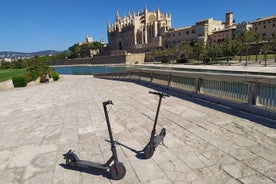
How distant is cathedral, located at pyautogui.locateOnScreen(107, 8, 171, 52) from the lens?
10675cm

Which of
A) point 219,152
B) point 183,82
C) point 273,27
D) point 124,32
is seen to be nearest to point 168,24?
point 124,32

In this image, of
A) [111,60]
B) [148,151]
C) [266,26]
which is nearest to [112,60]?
[111,60]

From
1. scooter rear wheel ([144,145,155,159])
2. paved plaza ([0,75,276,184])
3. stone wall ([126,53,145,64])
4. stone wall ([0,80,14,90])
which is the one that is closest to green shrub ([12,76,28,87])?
stone wall ([0,80,14,90])

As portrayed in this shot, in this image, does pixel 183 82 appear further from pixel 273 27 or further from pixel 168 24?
pixel 168 24

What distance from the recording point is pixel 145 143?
4.72 meters

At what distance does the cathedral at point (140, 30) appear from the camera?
10675 centimetres

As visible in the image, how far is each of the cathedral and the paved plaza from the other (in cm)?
9967

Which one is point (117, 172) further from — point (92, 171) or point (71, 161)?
point (71, 161)

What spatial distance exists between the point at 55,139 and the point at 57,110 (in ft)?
11.8

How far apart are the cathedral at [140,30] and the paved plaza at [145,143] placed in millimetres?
99666

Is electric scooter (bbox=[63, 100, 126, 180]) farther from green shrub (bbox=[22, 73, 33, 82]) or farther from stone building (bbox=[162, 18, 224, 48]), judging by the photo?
stone building (bbox=[162, 18, 224, 48])

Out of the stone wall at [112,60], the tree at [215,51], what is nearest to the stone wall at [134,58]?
the stone wall at [112,60]

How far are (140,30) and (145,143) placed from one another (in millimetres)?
115273

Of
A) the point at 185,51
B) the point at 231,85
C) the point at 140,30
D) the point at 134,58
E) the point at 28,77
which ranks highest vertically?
the point at 140,30
